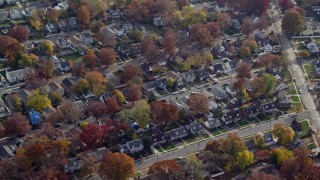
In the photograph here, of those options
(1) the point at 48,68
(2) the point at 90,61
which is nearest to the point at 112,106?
(2) the point at 90,61

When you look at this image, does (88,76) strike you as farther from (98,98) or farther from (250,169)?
(250,169)

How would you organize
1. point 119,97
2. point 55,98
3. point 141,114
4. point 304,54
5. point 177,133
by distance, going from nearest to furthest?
point 141,114, point 177,133, point 119,97, point 55,98, point 304,54

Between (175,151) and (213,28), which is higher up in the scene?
Answer: (213,28)

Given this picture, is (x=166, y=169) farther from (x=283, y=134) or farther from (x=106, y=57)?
Result: (x=106, y=57)

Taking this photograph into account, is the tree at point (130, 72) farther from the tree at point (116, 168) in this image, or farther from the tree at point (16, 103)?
the tree at point (116, 168)

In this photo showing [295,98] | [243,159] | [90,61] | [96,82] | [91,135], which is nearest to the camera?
[243,159]

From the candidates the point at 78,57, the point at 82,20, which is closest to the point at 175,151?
the point at 78,57

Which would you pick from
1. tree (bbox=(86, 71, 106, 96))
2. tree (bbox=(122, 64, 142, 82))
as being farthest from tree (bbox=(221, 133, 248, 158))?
tree (bbox=(122, 64, 142, 82))
